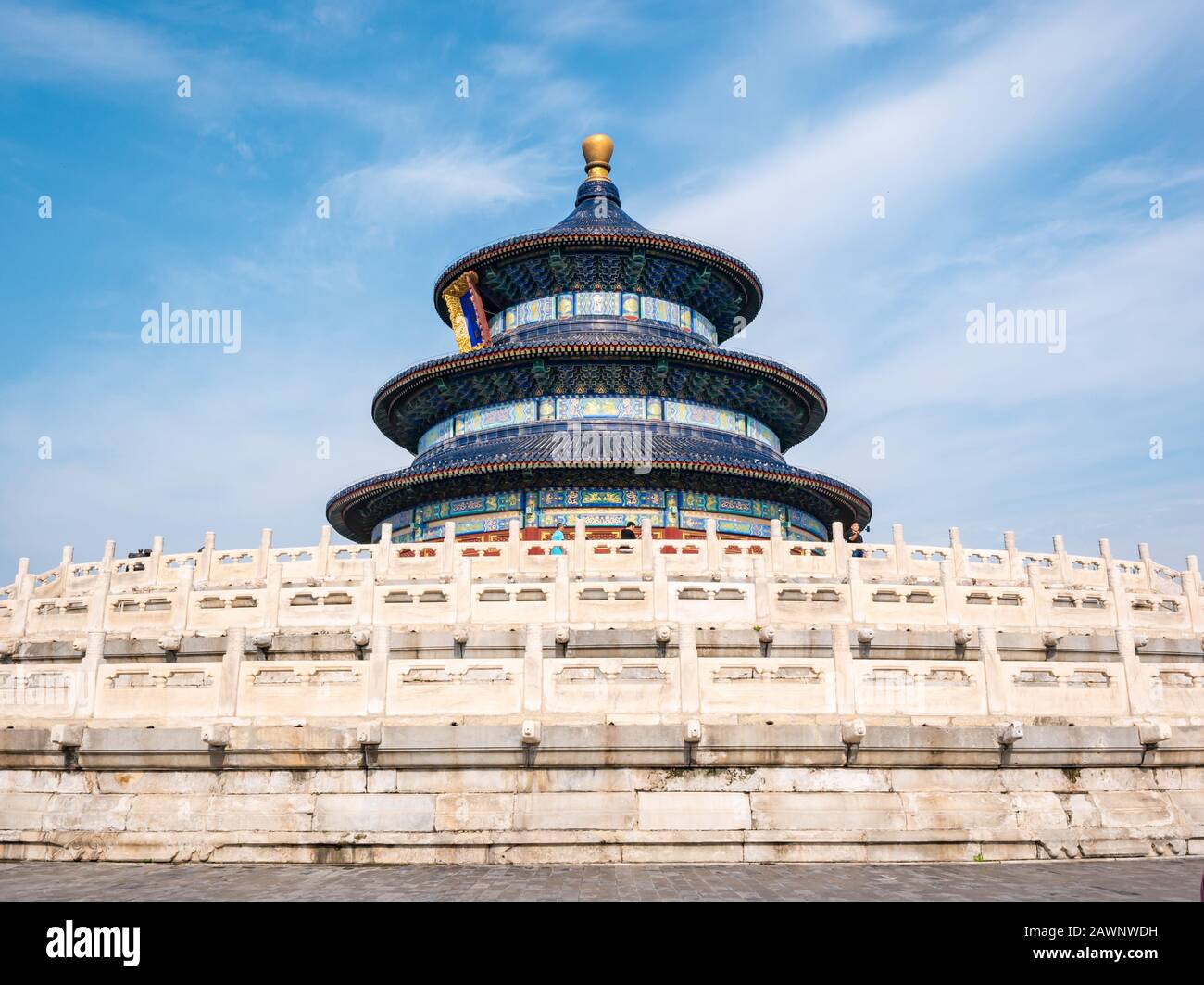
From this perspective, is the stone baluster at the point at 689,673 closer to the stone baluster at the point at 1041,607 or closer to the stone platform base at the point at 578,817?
the stone platform base at the point at 578,817

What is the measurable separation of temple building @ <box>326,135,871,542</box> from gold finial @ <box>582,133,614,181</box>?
1.02 metres

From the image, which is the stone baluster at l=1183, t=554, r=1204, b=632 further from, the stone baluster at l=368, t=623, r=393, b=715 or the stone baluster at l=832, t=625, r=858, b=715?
the stone baluster at l=368, t=623, r=393, b=715

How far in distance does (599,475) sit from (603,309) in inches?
409

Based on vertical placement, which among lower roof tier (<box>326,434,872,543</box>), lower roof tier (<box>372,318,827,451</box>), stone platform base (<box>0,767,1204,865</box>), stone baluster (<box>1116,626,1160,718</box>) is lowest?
stone platform base (<box>0,767,1204,865</box>)

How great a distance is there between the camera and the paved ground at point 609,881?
28.1 feet

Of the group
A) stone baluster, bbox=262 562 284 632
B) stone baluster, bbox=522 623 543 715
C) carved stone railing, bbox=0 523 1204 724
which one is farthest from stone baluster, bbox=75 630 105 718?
stone baluster, bbox=522 623 543 715

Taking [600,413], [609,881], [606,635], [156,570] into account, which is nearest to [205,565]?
[156,570]

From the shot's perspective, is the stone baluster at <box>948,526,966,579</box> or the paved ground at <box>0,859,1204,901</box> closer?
the paved ground at <box>0,859,1204,901</box>

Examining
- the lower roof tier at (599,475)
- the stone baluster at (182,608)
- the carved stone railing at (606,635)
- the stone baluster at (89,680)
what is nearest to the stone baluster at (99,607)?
the carved stone railing at (606,635)

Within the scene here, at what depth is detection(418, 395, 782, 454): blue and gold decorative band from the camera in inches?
1438

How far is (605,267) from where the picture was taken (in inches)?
1586

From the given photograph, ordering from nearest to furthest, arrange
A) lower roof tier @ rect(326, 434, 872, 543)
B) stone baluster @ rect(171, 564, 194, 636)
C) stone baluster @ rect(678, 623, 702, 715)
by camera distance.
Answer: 1. stone baluster @ rect(678, 623, 702, 715)
2. stone baluster @ rect(171, 564, 194, 636)
3. lower roof tier @ rect(326, 434, 872, 543)
